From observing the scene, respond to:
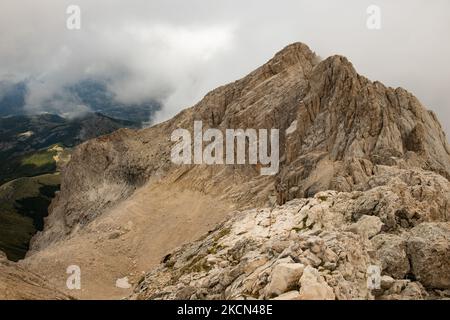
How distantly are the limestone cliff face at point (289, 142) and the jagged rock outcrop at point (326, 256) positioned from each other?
1458 cm

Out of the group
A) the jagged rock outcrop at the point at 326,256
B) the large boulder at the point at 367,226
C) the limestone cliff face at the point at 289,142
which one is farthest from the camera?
the limestone cliff face at the point at 289,142

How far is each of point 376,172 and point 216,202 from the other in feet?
129

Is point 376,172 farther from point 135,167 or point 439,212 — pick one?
point 135,167

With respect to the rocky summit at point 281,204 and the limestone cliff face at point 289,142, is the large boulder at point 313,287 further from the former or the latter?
the limestone cliff face at point 289,142

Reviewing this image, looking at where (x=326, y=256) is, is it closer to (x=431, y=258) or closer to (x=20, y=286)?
(x=431, y=258)

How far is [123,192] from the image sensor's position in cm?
12912

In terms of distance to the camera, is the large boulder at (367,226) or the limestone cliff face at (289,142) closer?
the large boulder at (367,226)

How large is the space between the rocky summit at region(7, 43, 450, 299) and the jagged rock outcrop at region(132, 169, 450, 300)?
14cm

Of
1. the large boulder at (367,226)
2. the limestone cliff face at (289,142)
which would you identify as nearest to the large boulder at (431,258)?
the large boulder at (367,226)

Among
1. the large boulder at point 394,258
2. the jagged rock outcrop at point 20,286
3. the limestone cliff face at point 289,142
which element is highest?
the limestone cliff face at point 289,142

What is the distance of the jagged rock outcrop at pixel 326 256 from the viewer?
110 feet

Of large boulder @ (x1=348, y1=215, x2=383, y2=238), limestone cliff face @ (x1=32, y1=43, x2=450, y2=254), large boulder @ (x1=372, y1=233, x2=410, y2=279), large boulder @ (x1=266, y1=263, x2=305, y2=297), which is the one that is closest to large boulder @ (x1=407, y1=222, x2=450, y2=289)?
large boulder @ (x1=372, y1=233, x2=410, y2=279)

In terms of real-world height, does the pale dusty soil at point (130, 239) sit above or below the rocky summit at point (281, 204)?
below
